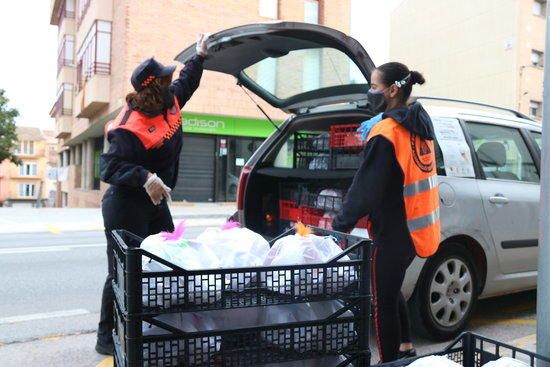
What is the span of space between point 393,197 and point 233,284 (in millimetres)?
1402

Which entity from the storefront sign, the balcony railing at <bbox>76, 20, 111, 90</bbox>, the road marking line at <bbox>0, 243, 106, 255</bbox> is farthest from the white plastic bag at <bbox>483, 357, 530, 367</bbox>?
the balcony railing at <bbox>76, 20, 111, 90</bbox>

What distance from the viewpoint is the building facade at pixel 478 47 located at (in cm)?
3197

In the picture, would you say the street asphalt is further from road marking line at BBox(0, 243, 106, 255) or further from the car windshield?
the car windshield

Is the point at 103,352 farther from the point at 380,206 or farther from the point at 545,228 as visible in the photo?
the point at 545,228

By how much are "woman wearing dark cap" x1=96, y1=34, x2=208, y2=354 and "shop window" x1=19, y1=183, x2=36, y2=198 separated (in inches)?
3434

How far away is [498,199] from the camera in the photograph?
414 centimetres

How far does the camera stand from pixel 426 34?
40.1 meters

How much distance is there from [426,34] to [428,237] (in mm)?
40399

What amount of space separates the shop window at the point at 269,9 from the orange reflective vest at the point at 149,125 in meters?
19.9

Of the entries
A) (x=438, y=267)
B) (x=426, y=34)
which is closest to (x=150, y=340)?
(x=438, y=267)

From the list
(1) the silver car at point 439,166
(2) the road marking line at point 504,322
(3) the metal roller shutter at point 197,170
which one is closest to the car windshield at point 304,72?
(1) the silver car at point 439,166

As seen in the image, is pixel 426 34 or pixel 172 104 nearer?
pixel 172 104

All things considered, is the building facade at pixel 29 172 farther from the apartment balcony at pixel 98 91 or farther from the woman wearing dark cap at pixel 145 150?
the woman wearing dark cap at pixel 145 150

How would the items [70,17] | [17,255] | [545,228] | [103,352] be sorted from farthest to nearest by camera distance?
[70,17], [17,255], [103,352], [545,228]
